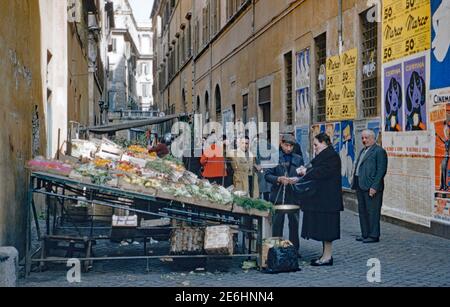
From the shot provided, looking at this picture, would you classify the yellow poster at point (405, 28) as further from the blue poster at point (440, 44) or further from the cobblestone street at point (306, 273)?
the cobblestone street at point (306, 273)

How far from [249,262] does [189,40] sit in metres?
36.8

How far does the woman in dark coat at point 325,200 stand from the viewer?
967 centimetres

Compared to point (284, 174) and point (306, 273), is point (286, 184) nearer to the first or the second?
point (284, 174)

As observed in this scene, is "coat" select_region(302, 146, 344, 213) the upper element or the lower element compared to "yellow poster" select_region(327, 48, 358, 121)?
lower

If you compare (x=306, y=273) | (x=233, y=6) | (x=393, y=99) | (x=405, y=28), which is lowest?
(x=306, y=273)

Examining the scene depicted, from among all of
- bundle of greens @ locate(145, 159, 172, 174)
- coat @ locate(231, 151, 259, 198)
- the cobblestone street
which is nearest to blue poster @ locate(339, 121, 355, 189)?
coat @ locate(231, 151, 259, 198)

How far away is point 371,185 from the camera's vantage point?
11992mm

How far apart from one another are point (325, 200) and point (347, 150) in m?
6.48

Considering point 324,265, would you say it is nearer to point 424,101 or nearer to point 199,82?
point 424,101

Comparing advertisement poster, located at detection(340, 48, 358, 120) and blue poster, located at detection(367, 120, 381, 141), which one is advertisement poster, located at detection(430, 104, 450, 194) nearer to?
blue poster, located at detection(367, 120, 381, 141)

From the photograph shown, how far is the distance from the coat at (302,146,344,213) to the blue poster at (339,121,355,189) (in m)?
6.05

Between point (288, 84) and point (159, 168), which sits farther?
point (288, 84)

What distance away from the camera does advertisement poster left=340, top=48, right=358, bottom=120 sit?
1574 cm

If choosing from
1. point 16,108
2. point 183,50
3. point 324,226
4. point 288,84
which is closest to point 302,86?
point 288,84
